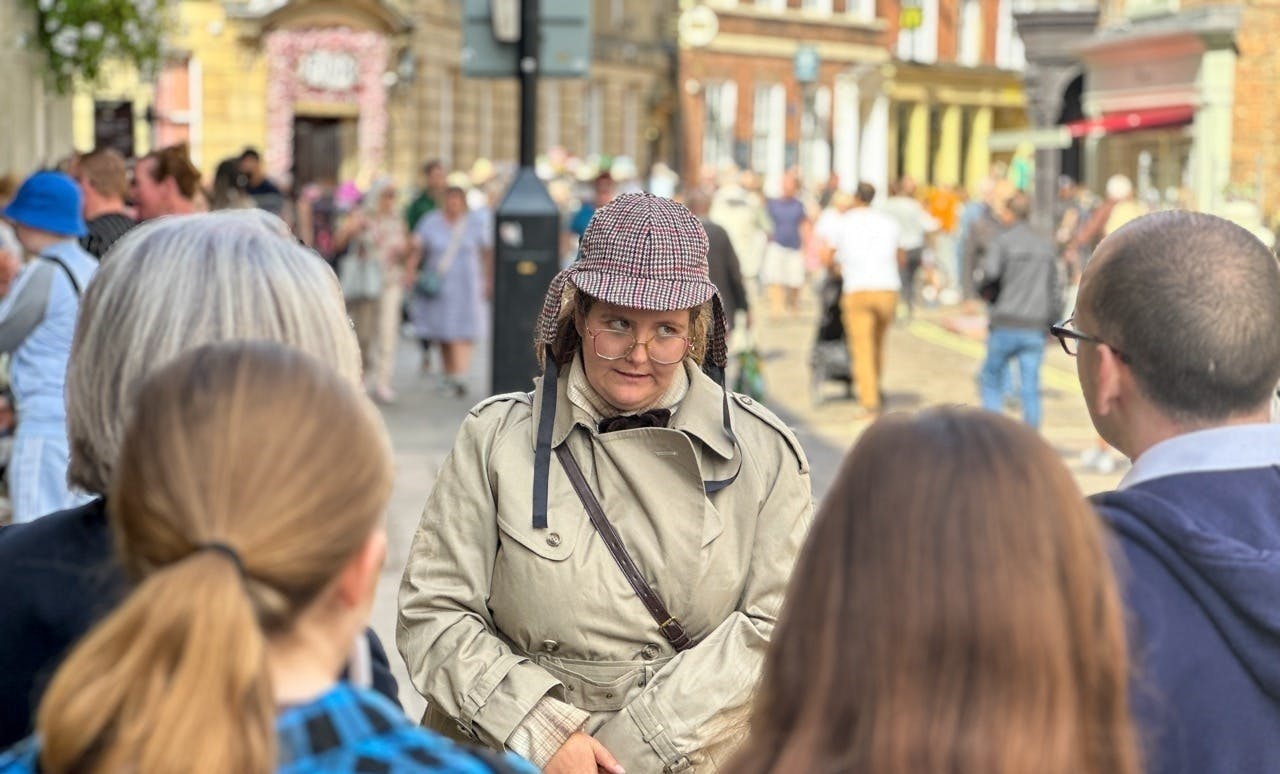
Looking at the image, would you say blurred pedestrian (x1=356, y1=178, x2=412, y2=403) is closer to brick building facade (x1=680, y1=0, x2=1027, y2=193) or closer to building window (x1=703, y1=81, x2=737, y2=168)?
brick building facade (x1=680, y1=0, x2=1027, y2=193)

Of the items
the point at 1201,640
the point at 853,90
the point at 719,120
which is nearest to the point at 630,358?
the point at 1201,640

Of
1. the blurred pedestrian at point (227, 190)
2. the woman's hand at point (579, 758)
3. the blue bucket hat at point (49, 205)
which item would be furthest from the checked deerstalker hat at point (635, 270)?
the blurred pedestrian at point (227, 190)

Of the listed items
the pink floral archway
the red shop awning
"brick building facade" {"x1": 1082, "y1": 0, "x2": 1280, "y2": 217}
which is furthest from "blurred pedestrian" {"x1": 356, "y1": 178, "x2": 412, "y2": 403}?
the pink floral archway

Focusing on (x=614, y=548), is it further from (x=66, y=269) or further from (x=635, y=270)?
(x=66, y=269)

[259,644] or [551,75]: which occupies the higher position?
[551,75]

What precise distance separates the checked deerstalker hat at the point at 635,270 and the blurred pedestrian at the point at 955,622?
1.73 metres

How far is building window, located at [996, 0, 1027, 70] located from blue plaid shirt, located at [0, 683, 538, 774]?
64832mm

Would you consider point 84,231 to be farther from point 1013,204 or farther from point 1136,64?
point 1136,64

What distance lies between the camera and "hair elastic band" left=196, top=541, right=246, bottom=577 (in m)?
1.92

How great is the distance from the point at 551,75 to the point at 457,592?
935 centimetres

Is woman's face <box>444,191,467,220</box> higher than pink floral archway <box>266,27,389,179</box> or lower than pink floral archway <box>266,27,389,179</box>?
lower

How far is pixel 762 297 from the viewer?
104 feet

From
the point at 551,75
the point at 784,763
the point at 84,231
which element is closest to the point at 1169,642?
the point at 784,763

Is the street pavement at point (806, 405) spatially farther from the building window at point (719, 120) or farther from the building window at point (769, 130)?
the building window at point (769, 130)
